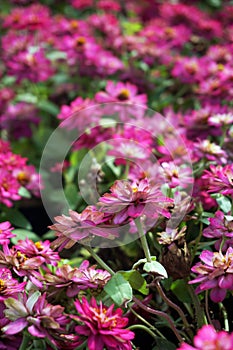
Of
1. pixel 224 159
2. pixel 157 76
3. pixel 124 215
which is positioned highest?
pixel 124 215

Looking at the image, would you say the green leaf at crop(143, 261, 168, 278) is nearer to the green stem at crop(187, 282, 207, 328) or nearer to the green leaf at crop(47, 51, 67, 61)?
the green stem at crop(187, 282, 207, 328)

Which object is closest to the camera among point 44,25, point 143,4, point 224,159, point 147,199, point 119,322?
point 119,322

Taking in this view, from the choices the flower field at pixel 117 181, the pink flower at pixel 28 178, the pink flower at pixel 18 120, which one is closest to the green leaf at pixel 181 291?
the flower field at pixel 117 181

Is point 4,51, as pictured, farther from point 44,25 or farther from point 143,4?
point 143,4

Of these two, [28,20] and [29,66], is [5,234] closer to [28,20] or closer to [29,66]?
[29,66]

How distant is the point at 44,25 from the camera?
1.88 meters

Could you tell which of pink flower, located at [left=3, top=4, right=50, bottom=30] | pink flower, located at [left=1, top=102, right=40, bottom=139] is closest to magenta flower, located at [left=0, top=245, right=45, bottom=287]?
pink flower, located at [left=1, top=102, right=40, bottom=139]

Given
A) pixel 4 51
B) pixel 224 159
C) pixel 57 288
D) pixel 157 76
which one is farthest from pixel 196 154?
pixel 4 51

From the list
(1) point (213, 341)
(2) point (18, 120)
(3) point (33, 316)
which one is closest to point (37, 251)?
(3) point (33, 316)

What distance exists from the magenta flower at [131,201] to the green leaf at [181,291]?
0.58 ft

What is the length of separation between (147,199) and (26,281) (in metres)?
0.24

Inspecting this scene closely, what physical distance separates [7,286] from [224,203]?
0.46 meters

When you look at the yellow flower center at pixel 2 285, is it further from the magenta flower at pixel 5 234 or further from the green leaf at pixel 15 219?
the green leaf at pixel 15 219

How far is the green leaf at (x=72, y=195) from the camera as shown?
142cm
